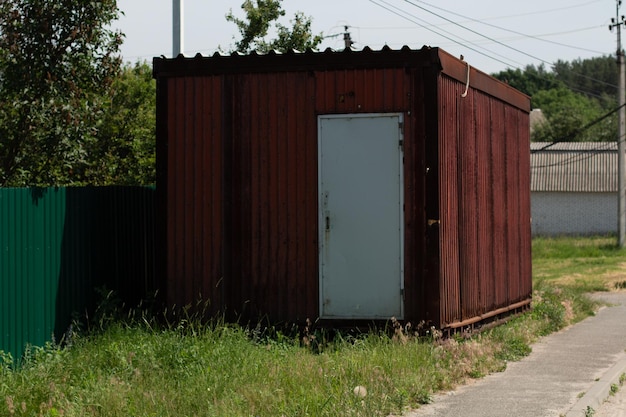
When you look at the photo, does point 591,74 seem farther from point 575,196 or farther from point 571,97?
point 575,196

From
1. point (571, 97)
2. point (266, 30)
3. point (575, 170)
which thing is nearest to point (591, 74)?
point (571, 97)

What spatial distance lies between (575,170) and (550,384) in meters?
43.6

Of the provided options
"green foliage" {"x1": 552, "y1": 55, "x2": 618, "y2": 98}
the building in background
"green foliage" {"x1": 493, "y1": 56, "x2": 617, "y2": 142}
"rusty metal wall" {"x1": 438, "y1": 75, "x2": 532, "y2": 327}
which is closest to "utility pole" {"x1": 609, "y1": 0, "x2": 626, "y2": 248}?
"green foliage" {"x1": 493, "y1": 56, "x2": 617, "y2": 142}

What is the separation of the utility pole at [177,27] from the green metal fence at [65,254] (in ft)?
9.22

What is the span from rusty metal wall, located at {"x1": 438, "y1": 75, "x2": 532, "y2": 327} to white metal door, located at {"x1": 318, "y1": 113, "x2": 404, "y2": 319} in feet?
1.83

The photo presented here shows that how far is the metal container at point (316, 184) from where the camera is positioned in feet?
38.9

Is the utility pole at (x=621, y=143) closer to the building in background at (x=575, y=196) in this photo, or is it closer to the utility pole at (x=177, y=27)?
the building in background at (x=575, y=196)

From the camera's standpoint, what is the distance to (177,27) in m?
16.2

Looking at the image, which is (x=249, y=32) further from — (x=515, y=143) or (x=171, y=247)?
(x=171, y=247)

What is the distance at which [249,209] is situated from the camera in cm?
1231

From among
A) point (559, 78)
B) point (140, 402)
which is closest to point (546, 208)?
point (140, 402)

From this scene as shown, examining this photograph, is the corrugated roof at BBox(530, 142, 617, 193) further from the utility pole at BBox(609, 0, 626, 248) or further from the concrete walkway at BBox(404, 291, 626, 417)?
the concrete walkway at BBox(404, 291, 626, 417)

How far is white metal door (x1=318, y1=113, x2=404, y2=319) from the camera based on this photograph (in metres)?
11.9

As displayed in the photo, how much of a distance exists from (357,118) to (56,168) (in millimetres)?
4538
